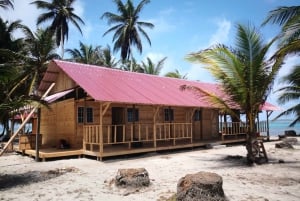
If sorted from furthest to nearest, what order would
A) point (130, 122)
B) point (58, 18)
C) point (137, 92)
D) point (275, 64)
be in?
point (58, 18), point (130, 122), point (137, 92), point (275, 64)

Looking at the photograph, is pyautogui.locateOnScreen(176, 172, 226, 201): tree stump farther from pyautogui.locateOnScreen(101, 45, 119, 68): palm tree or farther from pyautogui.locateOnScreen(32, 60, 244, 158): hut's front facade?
pyautogui.locateOnScreen(101, 45, 119, 68): palm tree

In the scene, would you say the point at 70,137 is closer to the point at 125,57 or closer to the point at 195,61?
the point at 195,61

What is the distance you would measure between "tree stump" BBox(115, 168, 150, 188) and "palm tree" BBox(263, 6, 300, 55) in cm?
505

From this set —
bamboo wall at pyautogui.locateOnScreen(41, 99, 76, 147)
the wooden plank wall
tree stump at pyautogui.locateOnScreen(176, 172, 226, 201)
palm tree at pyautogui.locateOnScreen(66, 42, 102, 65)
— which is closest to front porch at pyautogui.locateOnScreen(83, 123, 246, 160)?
bamboo wall at pyautogui.locateOnScreen(41, 99, 76, 147)

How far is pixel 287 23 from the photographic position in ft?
28.3

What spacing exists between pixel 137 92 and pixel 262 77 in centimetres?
596

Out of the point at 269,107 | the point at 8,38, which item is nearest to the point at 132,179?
the point at 269,107

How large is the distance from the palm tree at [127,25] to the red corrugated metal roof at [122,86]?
17.2 metres

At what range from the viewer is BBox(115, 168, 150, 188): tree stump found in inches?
300

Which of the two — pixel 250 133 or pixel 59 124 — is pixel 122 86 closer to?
pixel 59 124

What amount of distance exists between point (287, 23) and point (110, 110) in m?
9.52

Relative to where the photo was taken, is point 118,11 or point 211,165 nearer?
point 211,165

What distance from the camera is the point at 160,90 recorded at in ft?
55.4

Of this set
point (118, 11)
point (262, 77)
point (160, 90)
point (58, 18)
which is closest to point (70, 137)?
point (160, 90)
